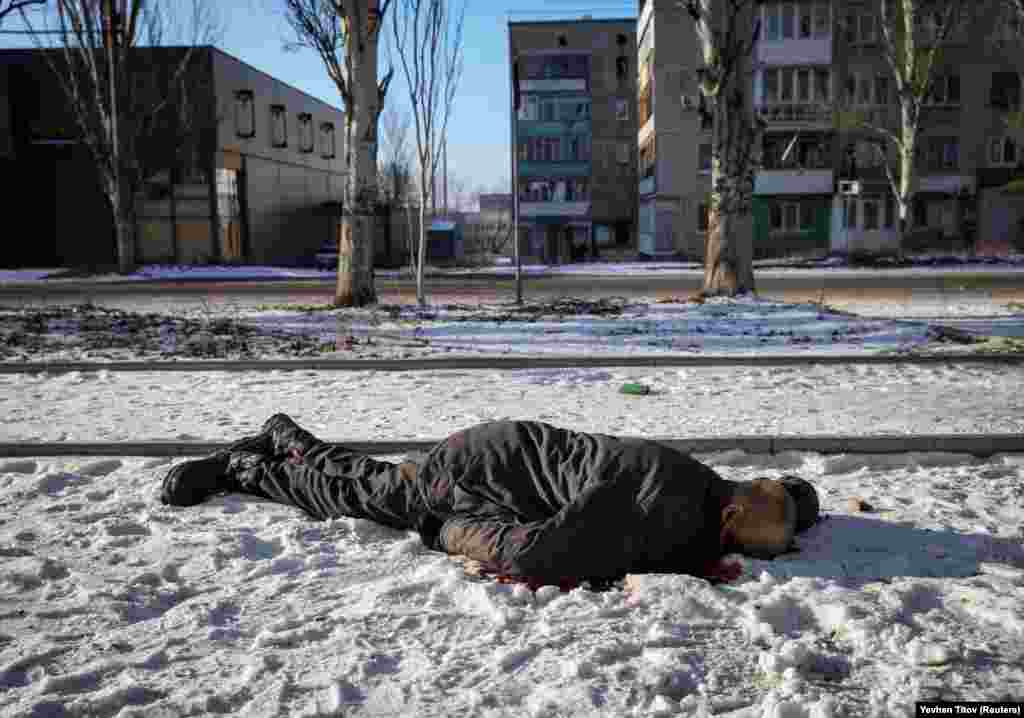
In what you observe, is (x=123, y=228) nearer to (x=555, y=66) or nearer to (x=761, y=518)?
(x=761, y=518)

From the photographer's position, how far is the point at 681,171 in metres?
40.3

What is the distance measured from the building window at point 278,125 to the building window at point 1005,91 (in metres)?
33.8

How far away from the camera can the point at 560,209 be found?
50500 mm

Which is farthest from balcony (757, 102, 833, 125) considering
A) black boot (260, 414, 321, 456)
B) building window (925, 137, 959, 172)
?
black boot (260, 414, 321, 456)

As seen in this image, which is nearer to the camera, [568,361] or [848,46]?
[568,361]

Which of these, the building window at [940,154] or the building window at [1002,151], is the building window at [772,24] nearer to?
the building window at [940,154]

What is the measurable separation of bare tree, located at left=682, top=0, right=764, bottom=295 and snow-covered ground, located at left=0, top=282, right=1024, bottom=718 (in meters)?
8.29

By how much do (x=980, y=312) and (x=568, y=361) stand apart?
8905 millimetres

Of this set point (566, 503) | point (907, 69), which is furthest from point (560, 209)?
point (566, 503)

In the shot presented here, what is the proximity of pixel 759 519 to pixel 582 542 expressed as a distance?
73 cm

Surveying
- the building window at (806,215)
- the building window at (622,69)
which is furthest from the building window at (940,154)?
the building window at (622,69)

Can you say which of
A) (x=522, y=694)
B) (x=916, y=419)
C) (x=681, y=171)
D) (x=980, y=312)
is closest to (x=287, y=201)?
(x=681, y=171)

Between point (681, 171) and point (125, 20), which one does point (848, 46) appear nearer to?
point (681, 171)

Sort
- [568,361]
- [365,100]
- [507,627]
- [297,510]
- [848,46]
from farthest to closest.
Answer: [848,46]
[365,100]
[568,361]
[297,510]
[507,627]
